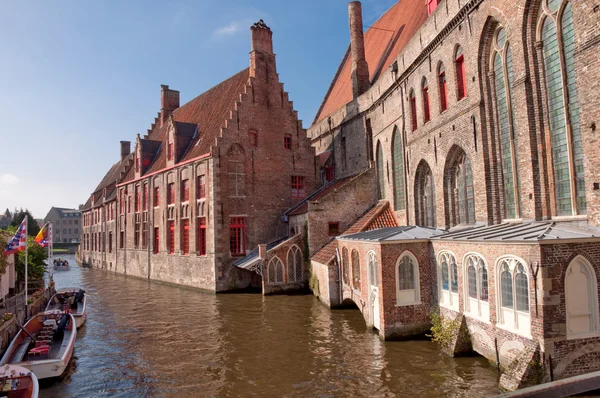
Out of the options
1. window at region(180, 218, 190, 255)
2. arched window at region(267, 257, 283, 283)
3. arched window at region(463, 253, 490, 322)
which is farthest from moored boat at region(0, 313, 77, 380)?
window at region(180, 218, 190, 255)

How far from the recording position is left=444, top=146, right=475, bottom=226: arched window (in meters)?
13.5

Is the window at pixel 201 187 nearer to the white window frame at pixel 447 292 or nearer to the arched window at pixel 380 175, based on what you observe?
the arched window at pixel 380 175

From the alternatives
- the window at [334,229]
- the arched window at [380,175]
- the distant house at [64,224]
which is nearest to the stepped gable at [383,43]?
the arched window at [380,175]

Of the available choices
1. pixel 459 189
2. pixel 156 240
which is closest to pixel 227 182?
pixel 156 240

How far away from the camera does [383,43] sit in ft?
82.5

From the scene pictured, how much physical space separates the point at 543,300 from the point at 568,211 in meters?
2.90

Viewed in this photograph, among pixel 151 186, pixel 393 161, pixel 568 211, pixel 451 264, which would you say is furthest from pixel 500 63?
pixel 151 186

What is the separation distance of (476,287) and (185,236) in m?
19.6

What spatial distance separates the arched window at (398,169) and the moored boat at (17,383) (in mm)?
14738

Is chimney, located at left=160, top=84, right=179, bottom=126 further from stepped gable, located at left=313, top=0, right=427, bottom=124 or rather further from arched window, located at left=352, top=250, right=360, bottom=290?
arched window, located at left=352, top=250, right=360, bottom=290

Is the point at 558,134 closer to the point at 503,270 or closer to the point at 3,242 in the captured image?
the point at 503,270

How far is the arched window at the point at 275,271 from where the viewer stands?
2142 cm

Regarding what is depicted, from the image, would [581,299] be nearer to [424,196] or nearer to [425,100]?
[424,196]

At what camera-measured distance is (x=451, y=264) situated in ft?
35.9
